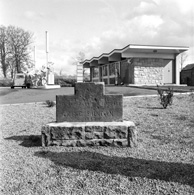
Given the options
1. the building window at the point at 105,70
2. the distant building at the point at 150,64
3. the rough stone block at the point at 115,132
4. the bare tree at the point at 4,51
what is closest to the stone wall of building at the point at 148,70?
the distant building at the point at 150,64

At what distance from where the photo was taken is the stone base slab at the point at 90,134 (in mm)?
4027

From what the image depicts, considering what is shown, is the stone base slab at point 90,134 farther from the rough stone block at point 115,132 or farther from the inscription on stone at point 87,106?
the inscription on stone at point 87,106

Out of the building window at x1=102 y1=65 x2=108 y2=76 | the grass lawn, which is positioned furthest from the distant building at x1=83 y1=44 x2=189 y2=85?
the grass lawn

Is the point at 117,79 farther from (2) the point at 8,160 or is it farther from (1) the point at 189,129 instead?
(2) the point at 8,160

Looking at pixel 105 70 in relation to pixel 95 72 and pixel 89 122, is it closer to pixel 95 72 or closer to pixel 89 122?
pixel 95 72

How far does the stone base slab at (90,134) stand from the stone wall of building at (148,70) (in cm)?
1823

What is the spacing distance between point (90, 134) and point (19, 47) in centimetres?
3527

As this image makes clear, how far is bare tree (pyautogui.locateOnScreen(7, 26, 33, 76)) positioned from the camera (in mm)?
35281

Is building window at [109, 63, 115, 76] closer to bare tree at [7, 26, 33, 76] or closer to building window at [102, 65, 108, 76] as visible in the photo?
building window at [102, 65, 108, 76]

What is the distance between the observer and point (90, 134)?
13.3 ft

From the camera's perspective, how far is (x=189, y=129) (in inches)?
198

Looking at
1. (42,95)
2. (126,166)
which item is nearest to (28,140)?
(126,166)

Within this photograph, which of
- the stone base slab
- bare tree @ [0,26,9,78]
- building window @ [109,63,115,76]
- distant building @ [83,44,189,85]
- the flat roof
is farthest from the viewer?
bare tree @ [0,26,9,78]

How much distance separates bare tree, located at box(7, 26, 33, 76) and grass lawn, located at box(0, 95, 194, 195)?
109 ft
